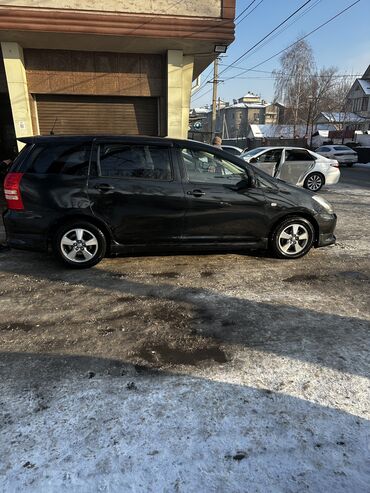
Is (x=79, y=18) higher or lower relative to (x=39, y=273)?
higher

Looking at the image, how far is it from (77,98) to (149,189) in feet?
25.4

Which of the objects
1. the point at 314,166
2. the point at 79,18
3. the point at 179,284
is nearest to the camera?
the point at 179,284

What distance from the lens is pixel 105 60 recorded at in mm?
11156

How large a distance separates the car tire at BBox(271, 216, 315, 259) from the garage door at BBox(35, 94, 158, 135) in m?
7.78

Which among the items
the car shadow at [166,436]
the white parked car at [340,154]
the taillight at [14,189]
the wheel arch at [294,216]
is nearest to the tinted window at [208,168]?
the wheel arch at [294,216]

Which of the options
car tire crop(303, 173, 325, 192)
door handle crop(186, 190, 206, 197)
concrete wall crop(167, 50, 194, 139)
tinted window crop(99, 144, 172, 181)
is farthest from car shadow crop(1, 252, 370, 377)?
car tire crop(303, 173, 325, 192)

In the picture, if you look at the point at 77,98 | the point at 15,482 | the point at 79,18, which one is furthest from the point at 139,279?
the point at 77,98

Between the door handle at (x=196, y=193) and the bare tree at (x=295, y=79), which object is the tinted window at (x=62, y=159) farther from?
the bare tree at (x=295, y=79)

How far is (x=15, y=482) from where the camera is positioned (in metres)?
2.08

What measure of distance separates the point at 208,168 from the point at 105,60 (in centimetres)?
755

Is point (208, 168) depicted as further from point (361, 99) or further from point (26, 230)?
point (361, 99)

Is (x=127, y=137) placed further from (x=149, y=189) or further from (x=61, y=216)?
(x=61, y=216)

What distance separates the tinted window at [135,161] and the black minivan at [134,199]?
0.01 m

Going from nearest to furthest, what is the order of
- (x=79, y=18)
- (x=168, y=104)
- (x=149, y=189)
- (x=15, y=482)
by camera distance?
(x=15, y=482) < (x=149, y=189) < (x=79, y=18) < (x=168, y=104)
